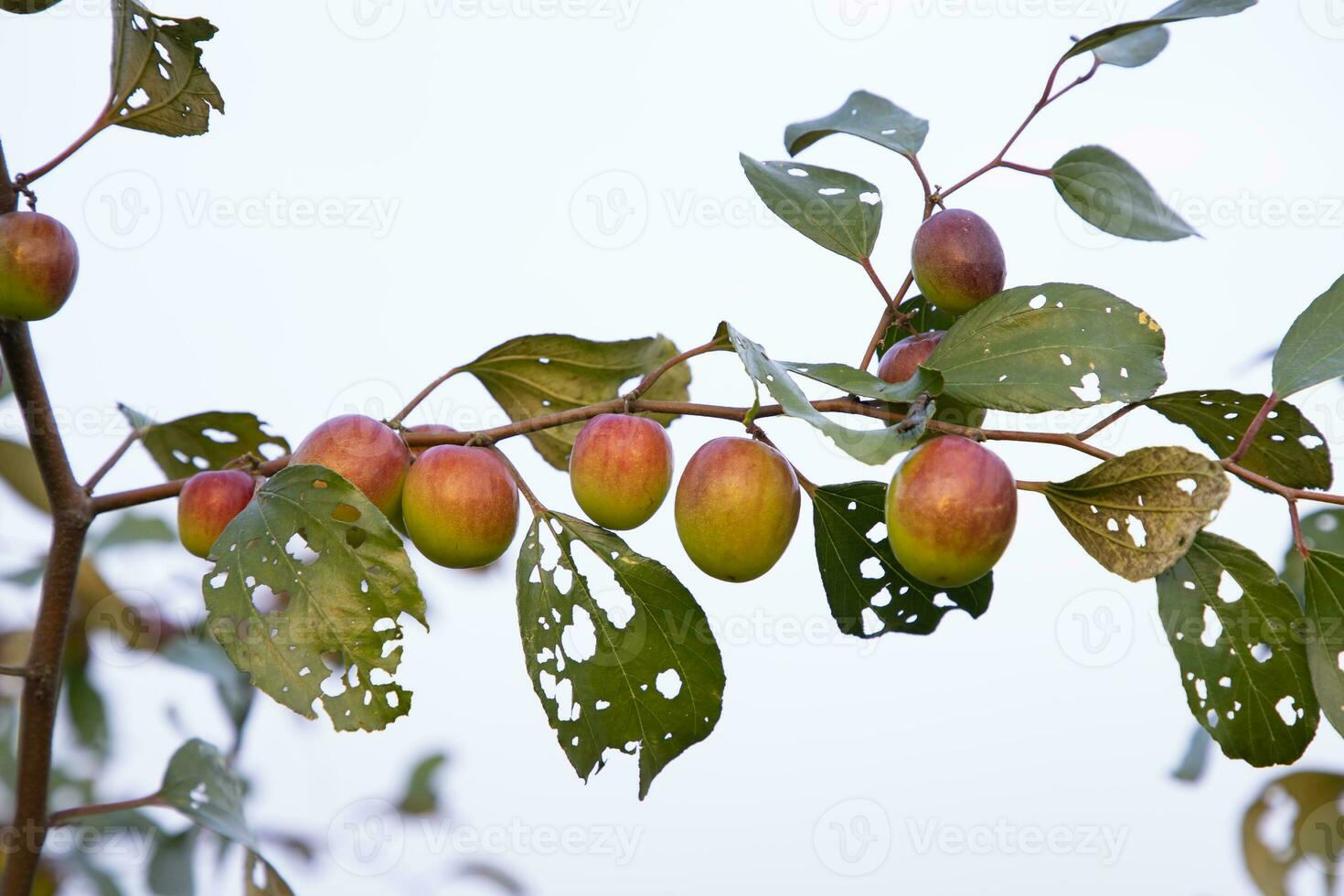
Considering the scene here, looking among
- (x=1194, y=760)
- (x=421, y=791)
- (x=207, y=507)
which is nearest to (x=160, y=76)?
(x=207, y=507)

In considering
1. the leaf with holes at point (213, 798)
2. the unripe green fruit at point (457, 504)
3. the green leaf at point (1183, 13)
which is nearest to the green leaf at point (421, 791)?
the leaf with holes at point (213, 798)

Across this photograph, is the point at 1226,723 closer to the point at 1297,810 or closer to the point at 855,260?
the point at 855,260

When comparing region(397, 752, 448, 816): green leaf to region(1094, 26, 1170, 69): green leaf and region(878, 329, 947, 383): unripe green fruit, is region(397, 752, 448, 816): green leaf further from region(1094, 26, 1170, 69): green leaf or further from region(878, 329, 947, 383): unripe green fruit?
region(1094, 26, 1170, 69): green leaf

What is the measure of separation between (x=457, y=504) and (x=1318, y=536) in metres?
1.05

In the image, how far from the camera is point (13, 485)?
1.38 m

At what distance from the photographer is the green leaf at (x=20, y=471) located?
1.35 meters

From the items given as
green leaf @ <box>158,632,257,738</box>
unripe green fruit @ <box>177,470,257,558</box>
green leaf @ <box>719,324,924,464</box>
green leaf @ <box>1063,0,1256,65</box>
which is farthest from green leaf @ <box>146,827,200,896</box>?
green leaf @ <box>1063,0,1256,65</box>

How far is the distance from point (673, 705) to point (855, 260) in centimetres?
38

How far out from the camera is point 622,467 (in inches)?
31.3

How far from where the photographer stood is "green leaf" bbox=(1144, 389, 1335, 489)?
0.82 m

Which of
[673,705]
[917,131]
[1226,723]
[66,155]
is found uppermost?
[917,131]

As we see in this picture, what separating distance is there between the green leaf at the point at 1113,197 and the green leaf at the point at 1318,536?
2.07ft

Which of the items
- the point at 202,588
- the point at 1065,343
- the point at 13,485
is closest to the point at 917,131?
the point at 1065,343

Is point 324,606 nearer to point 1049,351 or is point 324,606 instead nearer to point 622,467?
point 622,467
